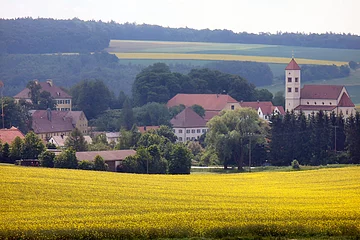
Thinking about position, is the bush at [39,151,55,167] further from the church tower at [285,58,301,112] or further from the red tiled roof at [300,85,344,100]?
the red tiled roof at [300,85,344,100]

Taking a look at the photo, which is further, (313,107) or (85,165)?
(313,107)

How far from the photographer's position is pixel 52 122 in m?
125

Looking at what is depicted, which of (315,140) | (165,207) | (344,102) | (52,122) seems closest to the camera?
(165,207)

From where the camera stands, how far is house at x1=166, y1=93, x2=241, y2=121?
139 m

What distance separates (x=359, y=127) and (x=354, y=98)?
78.1m

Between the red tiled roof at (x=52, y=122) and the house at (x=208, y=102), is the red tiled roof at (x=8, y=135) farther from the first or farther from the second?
the house at (x=208, y=102)

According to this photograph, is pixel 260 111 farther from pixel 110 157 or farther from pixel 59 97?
pixel 110 157

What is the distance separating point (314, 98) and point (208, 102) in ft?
72.3

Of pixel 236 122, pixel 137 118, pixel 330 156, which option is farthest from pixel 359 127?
pixel 137 118

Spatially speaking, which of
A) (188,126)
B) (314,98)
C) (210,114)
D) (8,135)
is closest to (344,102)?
(314,98)

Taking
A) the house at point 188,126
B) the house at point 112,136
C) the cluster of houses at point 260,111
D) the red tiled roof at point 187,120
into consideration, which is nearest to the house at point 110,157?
the house at point 112,136

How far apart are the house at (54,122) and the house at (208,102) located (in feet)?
56.8

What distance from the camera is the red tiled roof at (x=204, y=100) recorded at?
141 metres

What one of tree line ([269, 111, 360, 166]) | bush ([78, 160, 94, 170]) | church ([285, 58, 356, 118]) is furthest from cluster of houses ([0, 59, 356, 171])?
bush ([78, 160, 94, 170])
